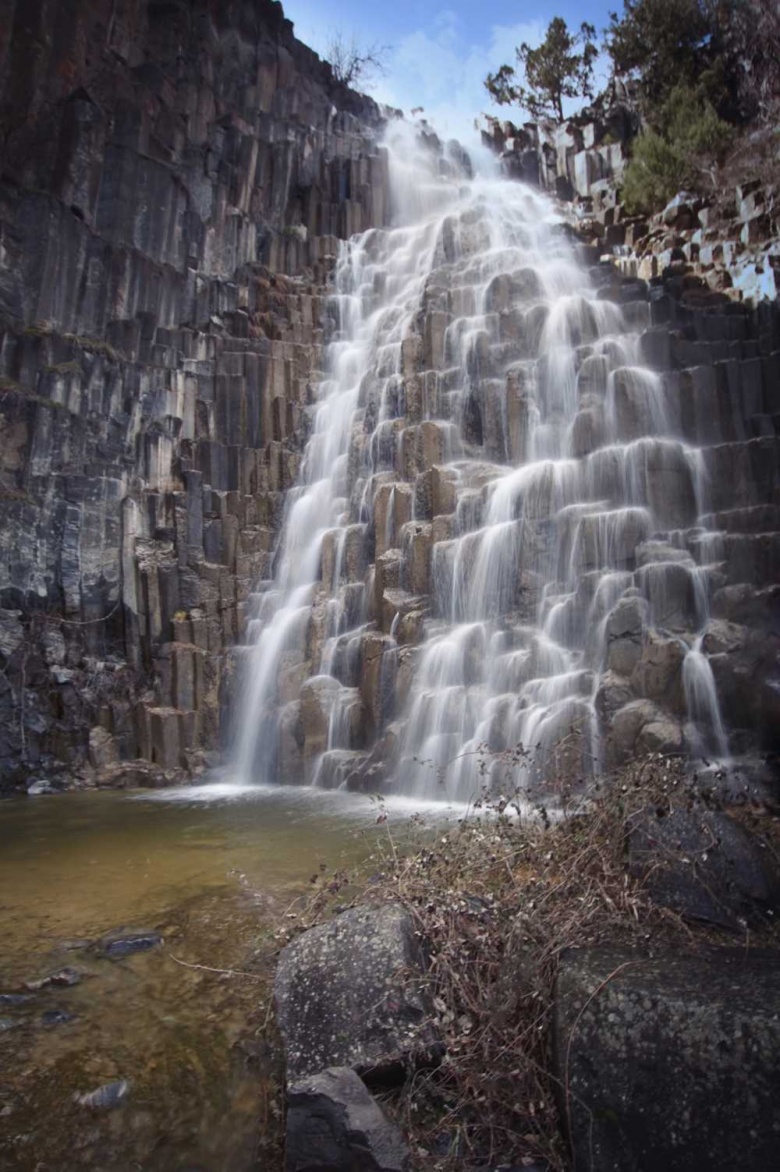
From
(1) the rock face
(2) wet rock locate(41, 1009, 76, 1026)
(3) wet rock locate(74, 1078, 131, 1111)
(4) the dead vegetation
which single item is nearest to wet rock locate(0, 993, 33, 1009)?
(2) wet rock locate(41, 1009, 76, 1026)

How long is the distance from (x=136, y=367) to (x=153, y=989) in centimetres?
1957

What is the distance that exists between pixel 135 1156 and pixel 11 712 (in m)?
14.7

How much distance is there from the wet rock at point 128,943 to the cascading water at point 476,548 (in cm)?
446

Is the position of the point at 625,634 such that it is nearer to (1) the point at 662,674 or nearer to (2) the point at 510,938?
(1) the point at 662,674

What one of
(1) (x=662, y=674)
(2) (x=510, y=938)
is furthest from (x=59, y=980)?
(1) (x=662, y=674)

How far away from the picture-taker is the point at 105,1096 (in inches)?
167

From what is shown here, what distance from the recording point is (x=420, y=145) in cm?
3719

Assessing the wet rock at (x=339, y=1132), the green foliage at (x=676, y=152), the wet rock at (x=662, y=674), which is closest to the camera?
the wet rock at (x=339, y=1132)

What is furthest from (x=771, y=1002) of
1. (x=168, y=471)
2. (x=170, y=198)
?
(x=170, y=198)

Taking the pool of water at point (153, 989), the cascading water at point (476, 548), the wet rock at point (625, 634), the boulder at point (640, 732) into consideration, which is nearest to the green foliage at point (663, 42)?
the cascading water at point (476, 548)

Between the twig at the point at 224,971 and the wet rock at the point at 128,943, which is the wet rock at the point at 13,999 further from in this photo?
the twig at the point at 224,971

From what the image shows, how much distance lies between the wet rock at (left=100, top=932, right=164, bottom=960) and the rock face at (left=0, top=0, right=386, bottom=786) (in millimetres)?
11067

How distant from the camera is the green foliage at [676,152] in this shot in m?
26.0

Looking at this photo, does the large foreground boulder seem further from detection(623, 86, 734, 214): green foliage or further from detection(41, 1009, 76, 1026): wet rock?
detection(623, 86, 734, 214): green foliage
